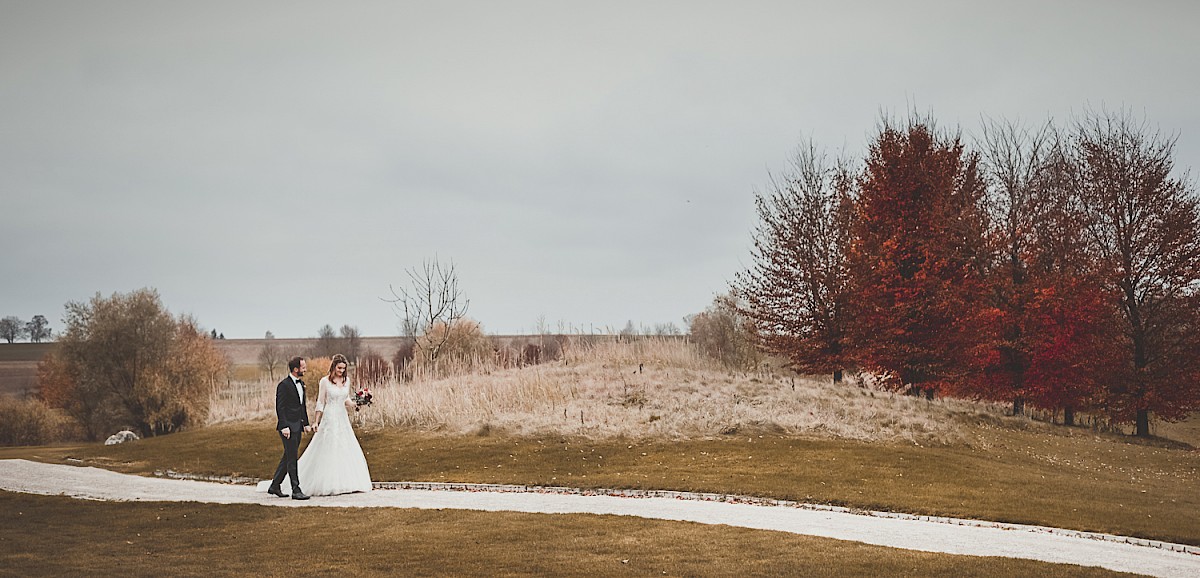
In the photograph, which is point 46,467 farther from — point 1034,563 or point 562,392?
point 1034,563

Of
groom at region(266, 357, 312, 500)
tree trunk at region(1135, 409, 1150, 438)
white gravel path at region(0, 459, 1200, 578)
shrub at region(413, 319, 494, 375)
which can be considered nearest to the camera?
white gravel path at region(0, 459, 1200, 578)

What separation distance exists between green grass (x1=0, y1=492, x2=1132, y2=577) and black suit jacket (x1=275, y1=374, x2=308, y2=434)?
1750 millimetres

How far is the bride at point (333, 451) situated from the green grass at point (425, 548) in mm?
1621

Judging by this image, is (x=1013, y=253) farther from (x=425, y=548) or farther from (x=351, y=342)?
(x=351, y=342)

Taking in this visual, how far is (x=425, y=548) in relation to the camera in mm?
Result: 9305

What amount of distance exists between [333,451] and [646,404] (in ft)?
33.0

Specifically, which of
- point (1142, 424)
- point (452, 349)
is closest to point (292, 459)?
point (452, 349)

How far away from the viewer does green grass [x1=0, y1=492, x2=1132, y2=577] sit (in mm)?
8281

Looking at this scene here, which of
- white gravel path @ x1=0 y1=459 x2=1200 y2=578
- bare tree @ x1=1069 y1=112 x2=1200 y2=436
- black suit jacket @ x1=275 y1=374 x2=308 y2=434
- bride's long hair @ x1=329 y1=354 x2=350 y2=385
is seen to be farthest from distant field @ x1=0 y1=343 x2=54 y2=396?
bare tree @ x1=1069 y1=112 x2=1200 y2=436

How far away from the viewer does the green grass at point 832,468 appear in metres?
12.9

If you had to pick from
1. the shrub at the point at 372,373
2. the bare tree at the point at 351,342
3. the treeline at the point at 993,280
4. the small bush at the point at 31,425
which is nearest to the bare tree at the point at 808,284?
the treeline at the point at 993,280

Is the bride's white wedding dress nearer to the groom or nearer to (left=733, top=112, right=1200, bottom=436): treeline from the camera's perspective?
the groom

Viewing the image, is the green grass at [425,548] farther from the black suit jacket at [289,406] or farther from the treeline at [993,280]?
the treeline at [993,280]

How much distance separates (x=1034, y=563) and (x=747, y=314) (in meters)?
22.3
